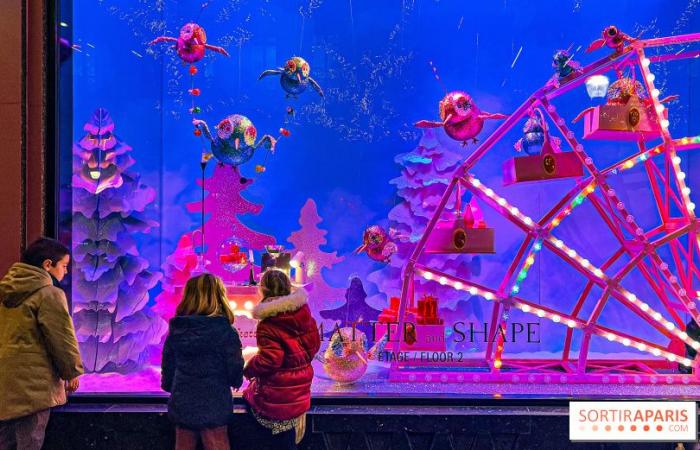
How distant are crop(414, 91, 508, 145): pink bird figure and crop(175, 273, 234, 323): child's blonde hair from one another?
212cm

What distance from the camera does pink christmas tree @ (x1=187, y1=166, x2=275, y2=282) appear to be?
18.1ft

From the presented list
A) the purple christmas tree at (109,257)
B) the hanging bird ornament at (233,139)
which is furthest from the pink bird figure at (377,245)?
the purple christmas tree at (109,257)

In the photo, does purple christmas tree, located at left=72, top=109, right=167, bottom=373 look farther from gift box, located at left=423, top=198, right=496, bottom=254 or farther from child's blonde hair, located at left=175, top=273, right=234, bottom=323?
gift box, located at left=423, top=198, right=496, bottom=254

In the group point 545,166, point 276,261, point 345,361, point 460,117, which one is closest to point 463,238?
point 545,166

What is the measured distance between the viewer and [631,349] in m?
6.15

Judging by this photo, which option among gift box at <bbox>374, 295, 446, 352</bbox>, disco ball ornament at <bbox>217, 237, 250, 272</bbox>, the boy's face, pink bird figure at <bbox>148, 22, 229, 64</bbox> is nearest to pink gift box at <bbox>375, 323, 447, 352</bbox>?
gift box at <bbox>374, 295, 446, 352</bbox>

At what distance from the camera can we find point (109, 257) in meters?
5.25

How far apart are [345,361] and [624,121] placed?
276 centimetres

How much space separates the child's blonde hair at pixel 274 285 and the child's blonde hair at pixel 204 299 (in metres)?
0.26

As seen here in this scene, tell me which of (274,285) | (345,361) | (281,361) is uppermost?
(274,285)

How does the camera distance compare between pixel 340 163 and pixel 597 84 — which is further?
pixel 340 163

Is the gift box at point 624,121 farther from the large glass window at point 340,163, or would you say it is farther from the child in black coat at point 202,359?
the child in black coat at point 202,359

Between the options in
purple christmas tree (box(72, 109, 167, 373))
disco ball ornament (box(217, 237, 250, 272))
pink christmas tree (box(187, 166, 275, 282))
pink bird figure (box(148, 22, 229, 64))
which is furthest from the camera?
pink christmas tree (box(187, 166, 275, 282))

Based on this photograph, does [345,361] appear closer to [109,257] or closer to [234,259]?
[234,259]
